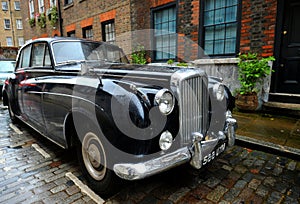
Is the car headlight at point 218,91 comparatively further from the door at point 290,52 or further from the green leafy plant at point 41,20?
the green leafy plant at point 41,20

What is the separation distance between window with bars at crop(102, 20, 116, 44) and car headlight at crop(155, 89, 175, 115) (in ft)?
25.2

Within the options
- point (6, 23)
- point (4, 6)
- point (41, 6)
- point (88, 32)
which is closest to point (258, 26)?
point (88, 32)

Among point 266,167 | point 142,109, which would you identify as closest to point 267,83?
point 266,167

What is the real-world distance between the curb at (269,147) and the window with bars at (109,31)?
283 inches

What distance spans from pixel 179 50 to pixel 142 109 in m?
5.35

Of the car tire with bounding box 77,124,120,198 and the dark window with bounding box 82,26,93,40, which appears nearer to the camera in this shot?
the car tire with bounding box 77,124,120,198

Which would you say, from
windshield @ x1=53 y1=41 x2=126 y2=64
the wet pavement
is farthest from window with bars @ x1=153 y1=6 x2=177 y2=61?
windshield @ x1=53 y1=41 x2=126 y2=64

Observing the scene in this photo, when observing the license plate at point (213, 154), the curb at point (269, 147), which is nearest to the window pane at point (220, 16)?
the curb at point (269, 147)

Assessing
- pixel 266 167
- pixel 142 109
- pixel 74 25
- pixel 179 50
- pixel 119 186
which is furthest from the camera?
pixel 74 25

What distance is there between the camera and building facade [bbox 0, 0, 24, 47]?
32.6 m

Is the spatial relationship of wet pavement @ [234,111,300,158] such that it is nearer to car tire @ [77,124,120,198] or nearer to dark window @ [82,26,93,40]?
car tire @ [77,124,120,198]

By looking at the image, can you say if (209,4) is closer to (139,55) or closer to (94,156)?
(139,55)

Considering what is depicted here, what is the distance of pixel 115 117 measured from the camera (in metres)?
1.79

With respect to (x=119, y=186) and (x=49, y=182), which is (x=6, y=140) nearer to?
(x=49, y=182)
